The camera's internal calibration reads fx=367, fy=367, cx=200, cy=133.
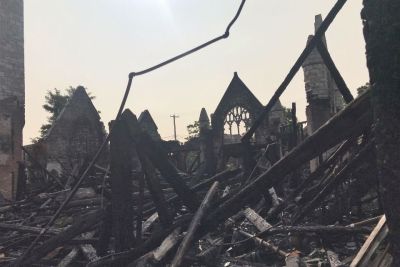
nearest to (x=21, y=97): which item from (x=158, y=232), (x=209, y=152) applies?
(x=209, y=152)

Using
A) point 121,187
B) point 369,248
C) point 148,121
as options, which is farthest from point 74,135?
point 369,248

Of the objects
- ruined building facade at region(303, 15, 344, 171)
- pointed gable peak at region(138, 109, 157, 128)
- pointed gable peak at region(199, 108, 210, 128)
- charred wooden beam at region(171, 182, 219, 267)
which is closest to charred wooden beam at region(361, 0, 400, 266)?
charred wooden beam at region(171, 182, 219, 267)

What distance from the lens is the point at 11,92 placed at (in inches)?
602

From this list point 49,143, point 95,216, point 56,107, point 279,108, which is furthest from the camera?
point 56,107

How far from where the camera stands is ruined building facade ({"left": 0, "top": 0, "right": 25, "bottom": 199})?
46.5 ft

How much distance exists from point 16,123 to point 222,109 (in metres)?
13.0

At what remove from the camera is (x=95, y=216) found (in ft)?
14.5

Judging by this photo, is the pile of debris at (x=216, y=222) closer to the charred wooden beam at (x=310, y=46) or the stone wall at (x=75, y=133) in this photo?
the charred wooden beam at (x=310, y=46)

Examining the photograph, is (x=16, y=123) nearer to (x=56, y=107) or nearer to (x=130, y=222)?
(x=130, y=222)

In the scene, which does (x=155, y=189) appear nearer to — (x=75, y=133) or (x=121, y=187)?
(x=121, y=187)

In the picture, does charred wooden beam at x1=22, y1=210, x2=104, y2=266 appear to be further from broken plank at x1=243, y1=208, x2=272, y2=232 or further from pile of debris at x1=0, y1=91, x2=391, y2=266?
broken plank at x1=243, y1=208, x2=272, y2=232

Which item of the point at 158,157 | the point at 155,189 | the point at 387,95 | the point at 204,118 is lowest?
the point at 155,189

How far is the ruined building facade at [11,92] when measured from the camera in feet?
46.5

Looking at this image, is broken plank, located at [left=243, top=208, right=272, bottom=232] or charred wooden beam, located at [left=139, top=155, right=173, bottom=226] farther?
broken plank, located at [left=243, top=208, right=272, bottom=232]
